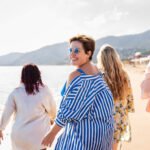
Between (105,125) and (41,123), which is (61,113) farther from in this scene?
(41,123)

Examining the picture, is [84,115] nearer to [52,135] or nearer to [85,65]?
[52,135]

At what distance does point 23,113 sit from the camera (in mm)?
4418

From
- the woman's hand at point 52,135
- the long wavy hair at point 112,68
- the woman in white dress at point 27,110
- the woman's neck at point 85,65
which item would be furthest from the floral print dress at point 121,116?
the woman's hand at point 52,135

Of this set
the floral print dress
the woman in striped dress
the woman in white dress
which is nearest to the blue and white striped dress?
the woman in striped dress

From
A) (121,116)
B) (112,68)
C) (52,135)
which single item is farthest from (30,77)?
(52,135)

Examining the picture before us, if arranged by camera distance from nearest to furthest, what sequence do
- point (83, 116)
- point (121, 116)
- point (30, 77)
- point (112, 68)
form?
1. point (83, 116)
2. point (30, 77)
3. point (112, 68)
4. point (121, 116)

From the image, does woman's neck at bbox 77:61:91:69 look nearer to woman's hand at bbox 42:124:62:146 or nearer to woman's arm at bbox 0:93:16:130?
woman's hand at bbox 42:124:62:146

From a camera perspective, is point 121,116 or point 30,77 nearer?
point 30,77

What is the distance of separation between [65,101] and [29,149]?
5.71 feet

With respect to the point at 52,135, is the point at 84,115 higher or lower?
higher

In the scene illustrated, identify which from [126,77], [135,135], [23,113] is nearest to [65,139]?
[23,113]

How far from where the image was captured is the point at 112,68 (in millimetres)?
4543

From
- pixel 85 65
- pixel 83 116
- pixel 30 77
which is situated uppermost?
pixel 85 65

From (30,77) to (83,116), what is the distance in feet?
5.33
